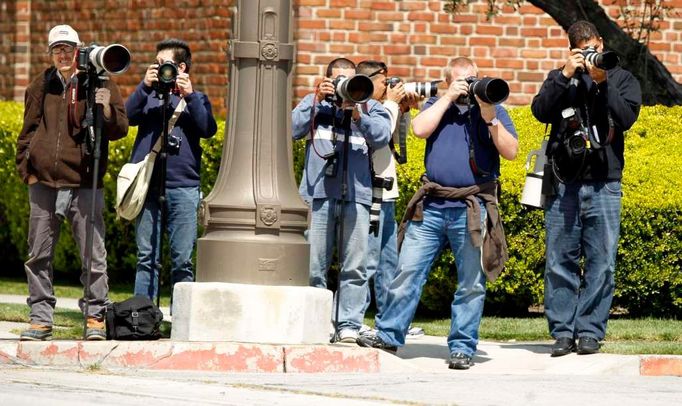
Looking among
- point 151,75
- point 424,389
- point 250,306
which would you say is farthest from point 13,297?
point 424,389

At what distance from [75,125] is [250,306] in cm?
174

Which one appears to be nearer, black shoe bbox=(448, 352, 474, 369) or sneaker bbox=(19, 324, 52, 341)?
black shoe bbox=(448, 352, 474, 369)

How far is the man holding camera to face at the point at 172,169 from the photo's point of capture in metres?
10.4

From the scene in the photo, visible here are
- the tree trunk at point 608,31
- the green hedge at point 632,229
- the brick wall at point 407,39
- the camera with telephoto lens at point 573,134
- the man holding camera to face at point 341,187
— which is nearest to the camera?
the camera with telephoto lens at point 573,134

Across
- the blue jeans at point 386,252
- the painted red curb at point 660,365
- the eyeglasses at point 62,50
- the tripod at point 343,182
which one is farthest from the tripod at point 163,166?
the painted red curb at point 660,365

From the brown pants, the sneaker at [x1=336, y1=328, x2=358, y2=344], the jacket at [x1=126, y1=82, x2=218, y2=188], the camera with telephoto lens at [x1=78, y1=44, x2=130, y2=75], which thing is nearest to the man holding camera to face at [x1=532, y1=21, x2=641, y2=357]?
the sneaker at [x1=336, y1=328, x2=358, y2=344]

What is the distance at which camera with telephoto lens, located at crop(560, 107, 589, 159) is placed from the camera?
9328mm

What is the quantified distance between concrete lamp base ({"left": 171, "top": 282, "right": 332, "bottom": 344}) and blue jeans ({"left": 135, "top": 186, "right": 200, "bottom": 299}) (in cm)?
140

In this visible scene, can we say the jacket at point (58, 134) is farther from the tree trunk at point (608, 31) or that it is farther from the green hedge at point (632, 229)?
the tree trunk at point (608, 31)

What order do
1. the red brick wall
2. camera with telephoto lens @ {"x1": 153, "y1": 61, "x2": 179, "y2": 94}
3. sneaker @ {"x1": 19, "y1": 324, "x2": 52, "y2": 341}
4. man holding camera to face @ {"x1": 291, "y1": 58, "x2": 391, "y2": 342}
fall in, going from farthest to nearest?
the red brick wall
camera with telephoto lens @ {"x1": 153, "y1": 61, "x2": 179, "y2": 94}
man holding camera to face @ {"x1": 291, "y1": 58, "x2": 391, "y2": 342}
sneaker @ {"x1": 19, "y1": 324, "x2": 52, "y2": 341}

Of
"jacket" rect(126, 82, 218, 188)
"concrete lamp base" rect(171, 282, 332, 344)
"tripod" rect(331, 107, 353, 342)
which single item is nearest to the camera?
"concrete lamp base" rect(171, 282, 332, 344)

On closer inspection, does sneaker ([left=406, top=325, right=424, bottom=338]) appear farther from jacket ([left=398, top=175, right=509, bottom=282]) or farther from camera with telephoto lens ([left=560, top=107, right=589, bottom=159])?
camera with telephoto lens ([left=560, top=107, right=589, bottom=159])

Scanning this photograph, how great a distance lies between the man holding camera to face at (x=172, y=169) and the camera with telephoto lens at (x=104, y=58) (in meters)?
0.84

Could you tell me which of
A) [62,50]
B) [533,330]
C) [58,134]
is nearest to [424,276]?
[533,330]
